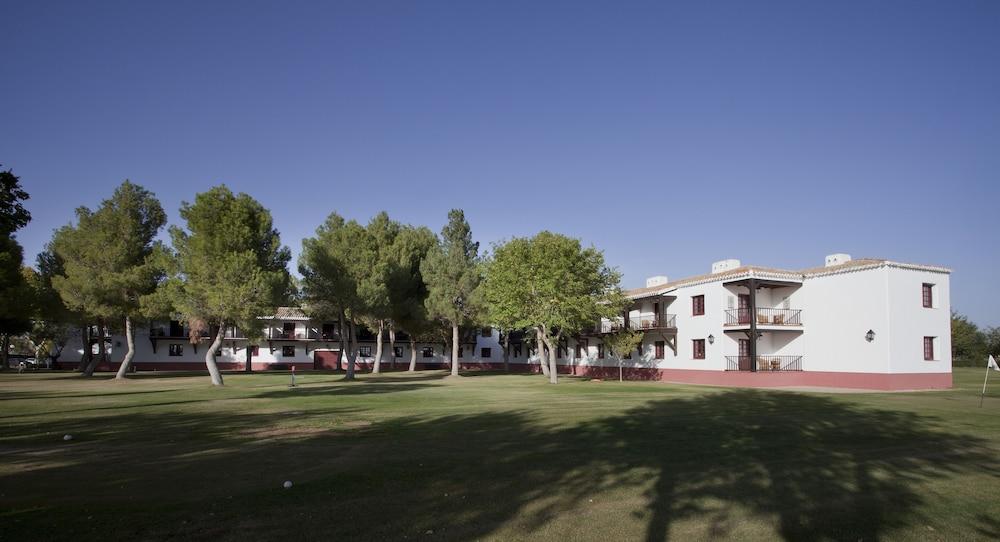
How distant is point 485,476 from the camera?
10906 millimetres

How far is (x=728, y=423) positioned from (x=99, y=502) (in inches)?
632

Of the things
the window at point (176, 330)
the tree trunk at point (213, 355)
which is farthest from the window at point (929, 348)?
the window at point (176, 330)

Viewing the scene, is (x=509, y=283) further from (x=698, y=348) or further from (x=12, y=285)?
(x=12, y=285)

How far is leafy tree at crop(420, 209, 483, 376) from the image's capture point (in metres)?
53.8

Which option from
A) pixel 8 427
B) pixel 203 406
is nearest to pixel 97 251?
pixel 203 406

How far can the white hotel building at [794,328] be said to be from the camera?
38281mm

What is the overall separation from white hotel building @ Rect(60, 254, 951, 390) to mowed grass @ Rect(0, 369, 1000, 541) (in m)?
18.3

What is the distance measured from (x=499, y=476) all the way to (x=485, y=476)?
242mm

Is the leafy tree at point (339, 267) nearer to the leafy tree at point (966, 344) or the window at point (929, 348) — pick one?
the window at point (929, 348)

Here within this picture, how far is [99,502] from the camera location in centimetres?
889

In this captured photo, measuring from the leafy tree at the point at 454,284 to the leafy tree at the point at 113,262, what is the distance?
2117 cm

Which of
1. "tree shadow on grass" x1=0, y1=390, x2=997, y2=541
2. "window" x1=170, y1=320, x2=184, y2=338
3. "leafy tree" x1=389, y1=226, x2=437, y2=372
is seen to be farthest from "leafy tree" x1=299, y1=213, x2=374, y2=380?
"tree shadow on grass" x1=0, y1=390, x2=997, y2=541

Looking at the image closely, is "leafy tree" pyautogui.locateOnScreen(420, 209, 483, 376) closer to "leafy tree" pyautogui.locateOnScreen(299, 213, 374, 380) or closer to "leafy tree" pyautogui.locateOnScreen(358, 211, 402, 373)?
"leafy tree" pyautogui.locateOnScreen(358, 211, 402, 373)

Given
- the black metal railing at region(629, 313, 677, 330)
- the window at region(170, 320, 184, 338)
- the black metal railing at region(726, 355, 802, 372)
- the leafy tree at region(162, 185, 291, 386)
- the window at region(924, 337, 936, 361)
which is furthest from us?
the window at region(170, 320, 184, 338)
